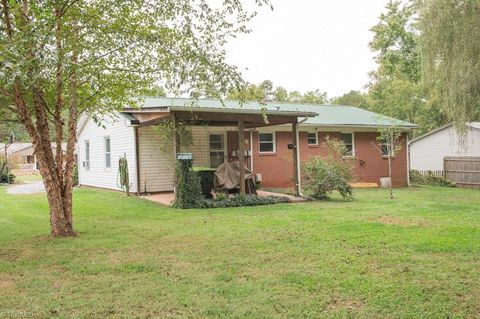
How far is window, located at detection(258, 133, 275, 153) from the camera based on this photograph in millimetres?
17188

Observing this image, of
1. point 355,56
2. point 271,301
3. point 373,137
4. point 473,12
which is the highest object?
point 355,56

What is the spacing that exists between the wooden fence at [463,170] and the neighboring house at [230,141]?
95.1 inches

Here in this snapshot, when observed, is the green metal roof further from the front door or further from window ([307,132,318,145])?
the front door

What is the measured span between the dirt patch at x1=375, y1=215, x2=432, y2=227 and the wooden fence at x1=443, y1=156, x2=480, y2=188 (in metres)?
12.6

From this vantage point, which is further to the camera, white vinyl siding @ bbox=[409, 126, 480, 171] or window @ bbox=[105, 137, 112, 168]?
white vinyl siding @ bbox=[409, 126, 480, 171]

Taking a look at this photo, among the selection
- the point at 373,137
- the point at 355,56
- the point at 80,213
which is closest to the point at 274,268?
the point at 80,213

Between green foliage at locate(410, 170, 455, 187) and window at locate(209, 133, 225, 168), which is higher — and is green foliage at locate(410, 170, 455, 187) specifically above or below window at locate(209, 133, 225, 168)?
below

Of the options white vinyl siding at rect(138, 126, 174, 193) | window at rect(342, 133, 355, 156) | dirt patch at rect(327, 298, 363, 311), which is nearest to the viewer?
dirt patch at rect(327, 298, 363, 311)

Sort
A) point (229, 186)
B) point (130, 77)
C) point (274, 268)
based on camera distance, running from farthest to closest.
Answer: point (229, 186) < point (130, 77) < point (274, 268)

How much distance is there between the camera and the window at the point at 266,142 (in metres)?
17.2

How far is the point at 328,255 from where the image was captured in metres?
5.50

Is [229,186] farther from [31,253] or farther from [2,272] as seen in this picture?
[2,272]

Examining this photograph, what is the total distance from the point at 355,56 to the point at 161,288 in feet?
120

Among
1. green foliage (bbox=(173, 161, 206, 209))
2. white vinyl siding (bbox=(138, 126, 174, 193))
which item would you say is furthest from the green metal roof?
green foliage (bbox=(173, 161, 206, 209))
